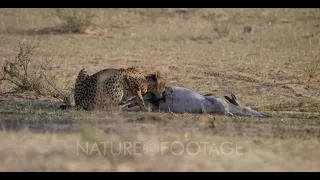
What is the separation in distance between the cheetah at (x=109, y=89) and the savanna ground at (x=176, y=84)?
37 centimetres

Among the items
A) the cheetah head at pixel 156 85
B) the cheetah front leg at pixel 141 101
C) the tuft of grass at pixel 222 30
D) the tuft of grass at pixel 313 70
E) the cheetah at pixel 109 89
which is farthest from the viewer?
the tuft of grass at pixel 222 30

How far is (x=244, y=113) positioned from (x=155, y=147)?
127 inches

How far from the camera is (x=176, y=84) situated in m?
13.1

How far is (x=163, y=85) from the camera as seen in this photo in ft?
33.7

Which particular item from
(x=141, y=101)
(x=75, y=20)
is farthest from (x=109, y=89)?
(x=75, y=20)

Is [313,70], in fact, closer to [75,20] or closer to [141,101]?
[141,101]

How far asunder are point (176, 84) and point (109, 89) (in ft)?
11.9

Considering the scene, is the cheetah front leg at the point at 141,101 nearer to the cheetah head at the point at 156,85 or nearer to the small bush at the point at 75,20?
the cheetah head at the point at 156,85

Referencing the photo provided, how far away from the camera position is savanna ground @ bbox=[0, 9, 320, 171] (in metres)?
6.61

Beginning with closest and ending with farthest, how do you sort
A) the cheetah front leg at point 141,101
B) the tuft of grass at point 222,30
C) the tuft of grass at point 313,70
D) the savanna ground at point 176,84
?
the savanna ground at point 176,84
the cheetah front leg at point 141,101
the tuft of grass at point 313,70
the tuft of grass at point 222,30

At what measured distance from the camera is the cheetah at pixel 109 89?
9.60 metres

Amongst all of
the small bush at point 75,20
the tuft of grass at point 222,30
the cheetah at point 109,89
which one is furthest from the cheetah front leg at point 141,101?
the tuft of grass at point 222,30

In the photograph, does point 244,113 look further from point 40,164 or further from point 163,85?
point 40,164

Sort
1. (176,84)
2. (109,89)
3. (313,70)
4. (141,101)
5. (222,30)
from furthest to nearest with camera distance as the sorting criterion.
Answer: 1. (222,30)
2. (313,70)
3. (176,84)
4. (141,101)
5. (109,89)
